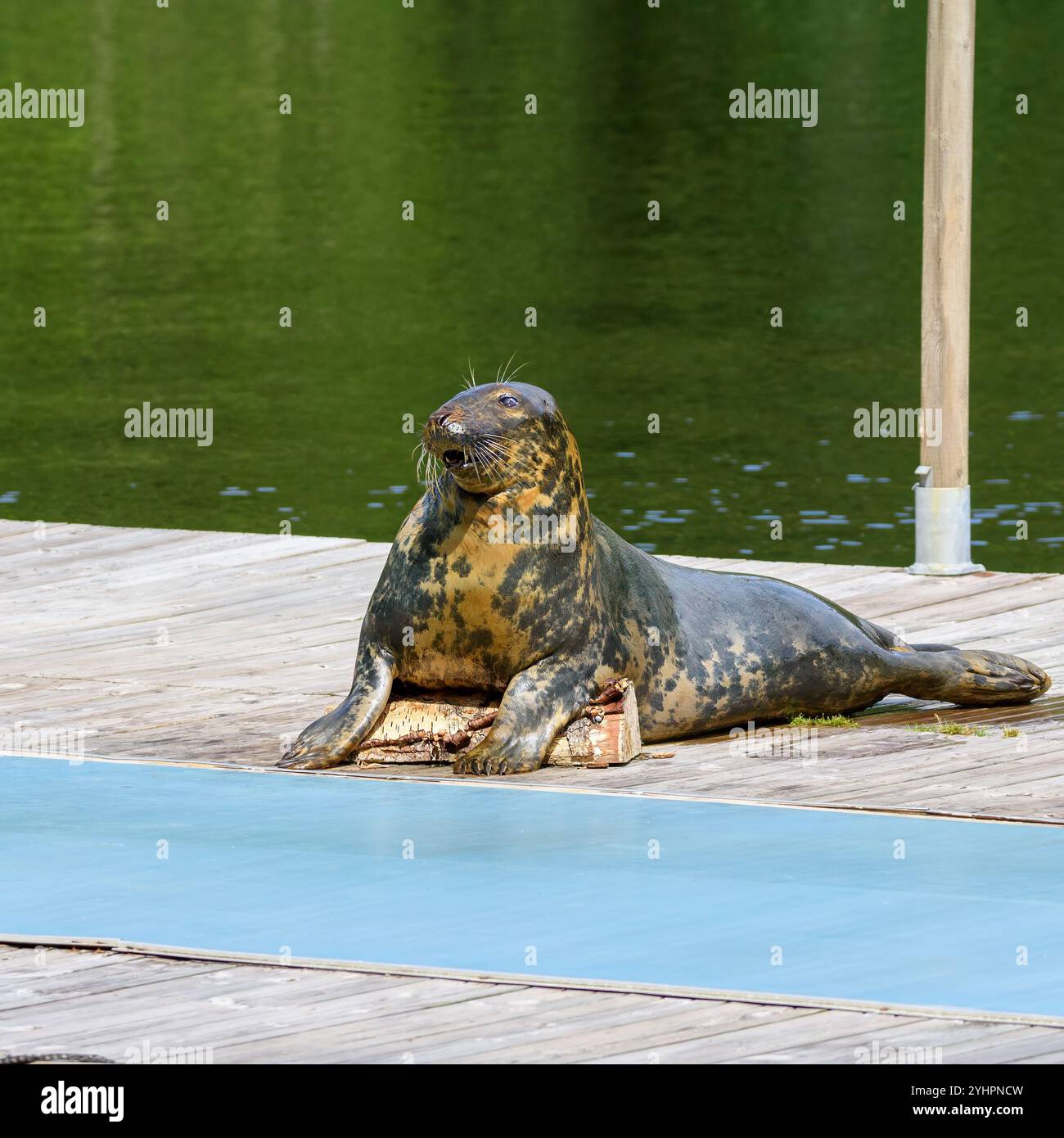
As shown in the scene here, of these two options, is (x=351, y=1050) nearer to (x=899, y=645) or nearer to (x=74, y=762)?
(x=74, y=762)

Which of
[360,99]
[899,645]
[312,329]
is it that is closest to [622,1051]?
[899,645]

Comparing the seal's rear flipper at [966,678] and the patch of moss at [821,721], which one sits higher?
the seal's rear flipper at [966,678]

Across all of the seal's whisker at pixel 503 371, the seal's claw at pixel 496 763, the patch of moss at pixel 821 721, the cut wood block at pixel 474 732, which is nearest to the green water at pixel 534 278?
the seal's whisker at pixel 503 371

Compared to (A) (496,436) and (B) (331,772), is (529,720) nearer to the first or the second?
(B) (331,772)

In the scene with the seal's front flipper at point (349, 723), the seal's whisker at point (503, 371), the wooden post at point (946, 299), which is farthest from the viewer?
the wooden post at point (946, 299)

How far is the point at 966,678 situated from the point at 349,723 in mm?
2422

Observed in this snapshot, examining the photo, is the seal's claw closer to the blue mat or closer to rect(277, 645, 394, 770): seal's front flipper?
the blue mat

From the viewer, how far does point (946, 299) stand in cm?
1278

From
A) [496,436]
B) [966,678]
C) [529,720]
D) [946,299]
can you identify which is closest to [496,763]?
[529,720]

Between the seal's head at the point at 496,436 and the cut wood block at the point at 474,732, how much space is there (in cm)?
78

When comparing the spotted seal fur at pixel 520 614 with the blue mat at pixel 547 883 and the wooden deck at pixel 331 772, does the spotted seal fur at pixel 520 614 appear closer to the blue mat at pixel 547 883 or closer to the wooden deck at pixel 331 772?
the wooden deck at pixel 331 772

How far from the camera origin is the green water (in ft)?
74.3

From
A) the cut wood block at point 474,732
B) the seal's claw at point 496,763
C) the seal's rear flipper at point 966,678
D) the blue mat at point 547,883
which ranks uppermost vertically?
the seal's rear flipper at point 966,678

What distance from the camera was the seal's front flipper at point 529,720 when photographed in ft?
29.3
